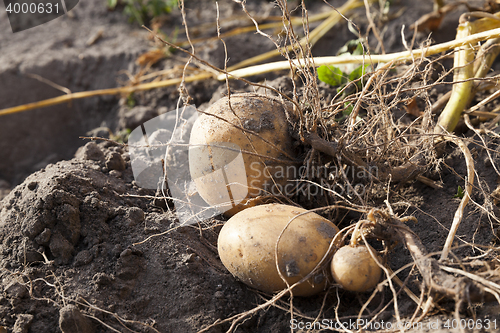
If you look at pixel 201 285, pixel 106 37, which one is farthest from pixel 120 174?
pixel 106 37

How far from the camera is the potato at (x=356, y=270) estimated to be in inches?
44.2

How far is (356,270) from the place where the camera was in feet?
3.68

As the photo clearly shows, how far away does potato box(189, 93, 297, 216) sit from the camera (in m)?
1.45

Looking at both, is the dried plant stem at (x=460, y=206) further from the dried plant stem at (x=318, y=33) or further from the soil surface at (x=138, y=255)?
the dried plant stem at (x=318, y=33)

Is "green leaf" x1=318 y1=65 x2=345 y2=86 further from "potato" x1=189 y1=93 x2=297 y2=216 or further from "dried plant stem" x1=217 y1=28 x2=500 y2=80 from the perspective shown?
"potato" x1=189 y1=93 x2=297 y2=216

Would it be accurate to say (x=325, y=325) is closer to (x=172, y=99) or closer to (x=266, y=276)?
(x=266, y=276)

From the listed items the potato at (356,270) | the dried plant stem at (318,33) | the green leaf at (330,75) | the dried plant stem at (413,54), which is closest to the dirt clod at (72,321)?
the potato at (356,270)

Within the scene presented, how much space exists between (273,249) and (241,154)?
1.31ft

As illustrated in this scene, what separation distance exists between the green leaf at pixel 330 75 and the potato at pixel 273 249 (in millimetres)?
791

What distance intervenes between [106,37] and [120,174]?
1807 mm

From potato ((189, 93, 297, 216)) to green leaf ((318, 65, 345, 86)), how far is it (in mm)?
392

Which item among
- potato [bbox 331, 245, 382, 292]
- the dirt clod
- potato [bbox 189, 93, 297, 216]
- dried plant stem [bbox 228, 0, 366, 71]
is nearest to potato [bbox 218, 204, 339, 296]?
potato [bbox 331, 245, 382, 292]

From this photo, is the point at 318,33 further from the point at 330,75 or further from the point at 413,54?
the point at 413,54

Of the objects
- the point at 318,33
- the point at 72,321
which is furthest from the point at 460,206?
the point at 318,33
